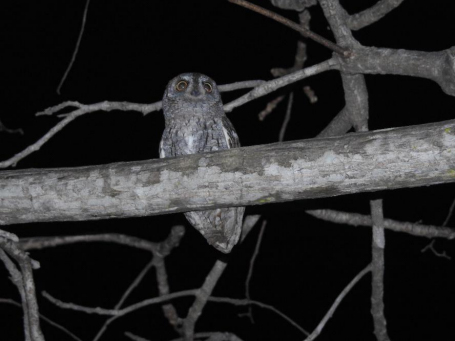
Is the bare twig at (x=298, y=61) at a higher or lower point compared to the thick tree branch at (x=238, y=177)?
higher

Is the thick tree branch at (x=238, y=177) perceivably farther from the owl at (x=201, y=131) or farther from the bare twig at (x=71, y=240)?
the bare twig at (x=71, y=240)

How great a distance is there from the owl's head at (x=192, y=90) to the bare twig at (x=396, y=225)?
1078 millimetres

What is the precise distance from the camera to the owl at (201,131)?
3.03 metres

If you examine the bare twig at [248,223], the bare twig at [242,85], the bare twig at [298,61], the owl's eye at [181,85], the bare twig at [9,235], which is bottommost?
the bare twig at [9,235]

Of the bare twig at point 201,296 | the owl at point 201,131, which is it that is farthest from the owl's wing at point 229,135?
the bare twig at point 201,296

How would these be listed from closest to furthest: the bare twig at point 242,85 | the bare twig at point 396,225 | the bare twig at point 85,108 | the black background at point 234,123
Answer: the bare twig at point 85,108, the bare twig at point 242,85, the bare twig at point 396,225, the black background at point 234,123

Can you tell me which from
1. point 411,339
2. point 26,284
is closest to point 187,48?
point 26,284

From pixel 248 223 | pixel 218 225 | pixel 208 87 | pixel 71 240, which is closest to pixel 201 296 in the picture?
pixel 218 225

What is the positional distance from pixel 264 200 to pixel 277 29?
5398mm

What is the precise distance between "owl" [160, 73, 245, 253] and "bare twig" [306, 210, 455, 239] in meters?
0.65

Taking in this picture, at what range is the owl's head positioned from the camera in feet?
10.5

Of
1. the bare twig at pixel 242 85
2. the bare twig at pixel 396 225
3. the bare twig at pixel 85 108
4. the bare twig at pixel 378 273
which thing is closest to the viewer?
the bare twig at pixel 85 108

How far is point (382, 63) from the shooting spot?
2334 mm

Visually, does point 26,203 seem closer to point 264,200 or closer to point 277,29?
point 264,200
